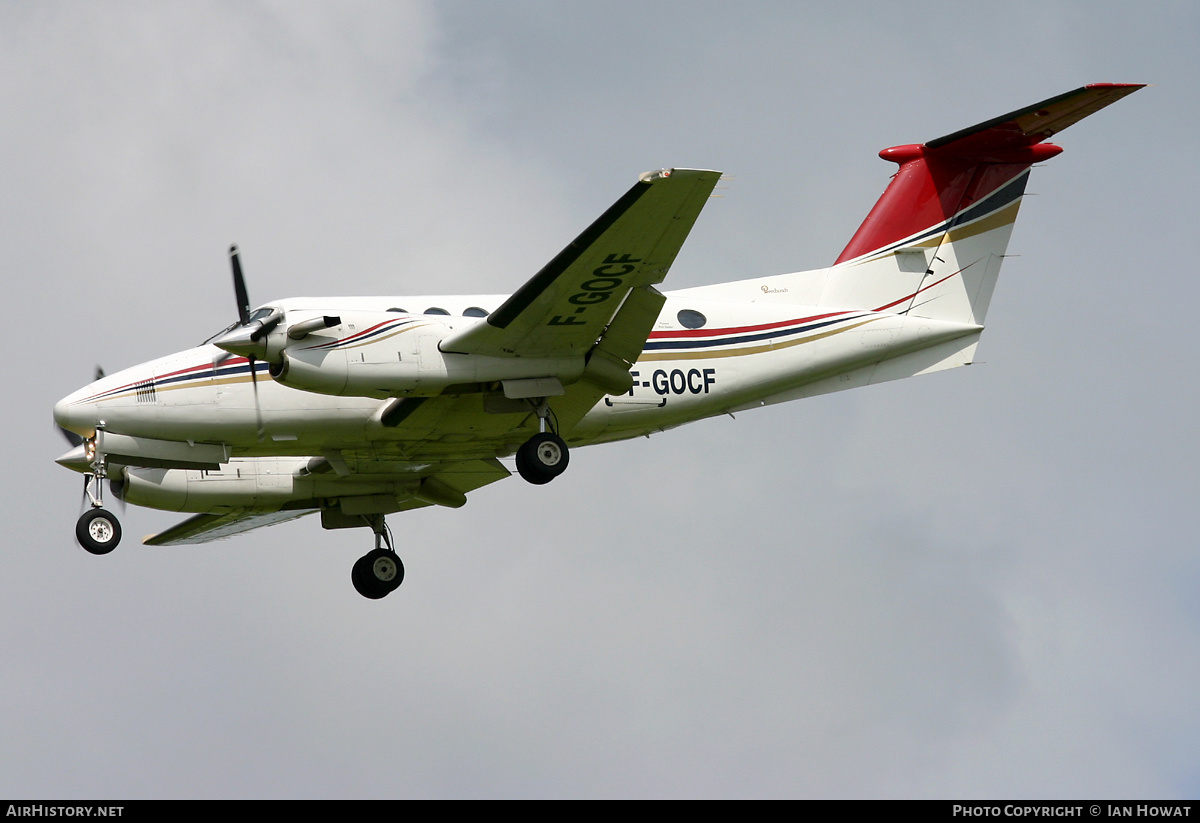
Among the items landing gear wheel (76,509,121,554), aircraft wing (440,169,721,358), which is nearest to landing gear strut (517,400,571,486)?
aircraft wing (440,169,721,358)

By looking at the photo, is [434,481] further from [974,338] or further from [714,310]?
[974,338]

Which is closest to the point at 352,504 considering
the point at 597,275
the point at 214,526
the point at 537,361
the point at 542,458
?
the point at 214,526

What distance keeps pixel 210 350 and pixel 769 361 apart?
7515mm

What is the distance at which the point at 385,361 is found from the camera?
1822 centimetres

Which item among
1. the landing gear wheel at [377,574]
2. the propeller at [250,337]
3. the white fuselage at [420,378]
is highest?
the propeller at [250,337]

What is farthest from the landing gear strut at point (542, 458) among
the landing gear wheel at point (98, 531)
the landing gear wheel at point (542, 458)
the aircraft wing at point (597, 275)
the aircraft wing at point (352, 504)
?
the landing gear wheel at point (98, 531)

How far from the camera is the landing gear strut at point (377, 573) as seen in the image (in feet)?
74.5

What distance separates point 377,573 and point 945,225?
1014 cm

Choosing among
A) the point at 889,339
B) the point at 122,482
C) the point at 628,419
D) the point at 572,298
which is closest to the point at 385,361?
the point at 572,298

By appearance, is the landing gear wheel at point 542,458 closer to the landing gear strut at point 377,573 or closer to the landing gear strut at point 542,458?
the landing gear strut at point 542,458

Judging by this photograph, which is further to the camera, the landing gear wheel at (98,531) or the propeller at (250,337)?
the landing gear wheel at (98,531)

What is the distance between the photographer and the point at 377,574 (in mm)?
22719

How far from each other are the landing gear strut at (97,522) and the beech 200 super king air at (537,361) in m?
0.03

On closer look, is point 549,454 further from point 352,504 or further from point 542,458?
point 352,504
